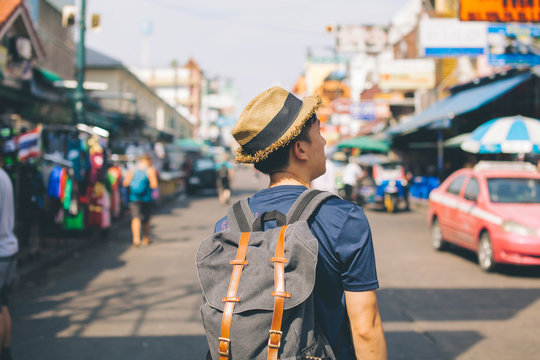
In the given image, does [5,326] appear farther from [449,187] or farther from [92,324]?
[449,187]

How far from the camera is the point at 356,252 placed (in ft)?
6.08

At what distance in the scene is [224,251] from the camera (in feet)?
6.17

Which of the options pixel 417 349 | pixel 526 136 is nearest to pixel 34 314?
→ pixel 417 349

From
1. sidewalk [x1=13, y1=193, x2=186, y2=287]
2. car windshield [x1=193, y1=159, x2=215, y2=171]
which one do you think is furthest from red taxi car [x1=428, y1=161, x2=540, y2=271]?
car windshield [x1=193, y1=159, x2=215, y2=171]

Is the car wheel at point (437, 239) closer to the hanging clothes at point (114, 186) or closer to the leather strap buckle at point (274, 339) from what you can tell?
the hanging clothes at point (114, 186)

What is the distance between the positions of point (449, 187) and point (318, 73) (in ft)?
210

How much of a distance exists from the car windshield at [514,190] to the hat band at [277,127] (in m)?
7.91

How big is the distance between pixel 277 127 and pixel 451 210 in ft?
28.8

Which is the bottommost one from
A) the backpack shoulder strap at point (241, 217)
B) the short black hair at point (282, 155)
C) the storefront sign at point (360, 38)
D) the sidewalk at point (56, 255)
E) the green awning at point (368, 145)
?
the sidewalk at point (56, 255)

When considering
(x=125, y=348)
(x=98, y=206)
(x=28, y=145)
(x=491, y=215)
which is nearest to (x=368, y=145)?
(x=98, y=206)

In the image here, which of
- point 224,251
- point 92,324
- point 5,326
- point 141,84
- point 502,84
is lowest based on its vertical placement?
point 92,324

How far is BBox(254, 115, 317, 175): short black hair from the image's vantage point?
2.05 meters

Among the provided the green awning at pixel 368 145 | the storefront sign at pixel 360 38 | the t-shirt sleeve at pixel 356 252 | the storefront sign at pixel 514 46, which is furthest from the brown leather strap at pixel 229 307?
the green awning at pixel 368 145

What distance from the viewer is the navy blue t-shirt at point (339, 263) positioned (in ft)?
6.09
